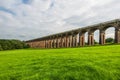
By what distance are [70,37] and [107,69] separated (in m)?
53.3

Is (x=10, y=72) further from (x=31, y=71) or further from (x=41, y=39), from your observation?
(x=41, y=39)

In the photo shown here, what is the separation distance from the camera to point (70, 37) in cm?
6081

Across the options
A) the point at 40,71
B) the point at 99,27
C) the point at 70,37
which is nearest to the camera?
the point at 40,71

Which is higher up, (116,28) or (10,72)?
(116,28)

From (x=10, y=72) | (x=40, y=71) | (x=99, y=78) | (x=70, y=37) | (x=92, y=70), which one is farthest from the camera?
(x=70, y=37)

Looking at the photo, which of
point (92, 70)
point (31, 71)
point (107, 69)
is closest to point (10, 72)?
point (31, 71)

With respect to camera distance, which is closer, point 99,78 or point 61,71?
point 99,78

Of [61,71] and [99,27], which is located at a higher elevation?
[99,27]

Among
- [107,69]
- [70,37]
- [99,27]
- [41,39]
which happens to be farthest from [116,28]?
[41,39]

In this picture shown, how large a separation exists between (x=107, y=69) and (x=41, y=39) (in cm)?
9207

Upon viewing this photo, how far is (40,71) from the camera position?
26.5 feet

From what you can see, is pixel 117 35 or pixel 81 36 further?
pixel 81 36

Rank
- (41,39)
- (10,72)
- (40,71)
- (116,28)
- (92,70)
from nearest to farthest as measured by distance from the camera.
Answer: (92,70) < (40,71) < (10,72) < (116,28) < (41,39)

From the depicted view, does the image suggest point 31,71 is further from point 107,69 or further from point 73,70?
point 107,69
